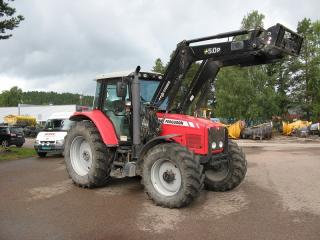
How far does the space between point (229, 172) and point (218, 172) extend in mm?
308

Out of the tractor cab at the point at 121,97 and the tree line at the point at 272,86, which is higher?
the tree line at the point at 272,86

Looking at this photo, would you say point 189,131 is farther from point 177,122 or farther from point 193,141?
point 177,122

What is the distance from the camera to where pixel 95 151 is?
8820 millimetres

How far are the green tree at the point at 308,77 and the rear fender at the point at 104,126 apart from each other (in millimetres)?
40398

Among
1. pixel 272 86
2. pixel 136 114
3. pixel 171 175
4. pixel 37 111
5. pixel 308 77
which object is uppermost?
pixel 308 77

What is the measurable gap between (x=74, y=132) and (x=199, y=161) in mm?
3679

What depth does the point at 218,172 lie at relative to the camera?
8914 mm

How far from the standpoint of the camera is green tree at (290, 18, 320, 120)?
149 ft

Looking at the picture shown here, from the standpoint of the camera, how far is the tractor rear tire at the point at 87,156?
28.9ft

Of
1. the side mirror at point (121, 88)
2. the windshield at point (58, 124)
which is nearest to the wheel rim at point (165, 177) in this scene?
the side mirror at point (121, 88)

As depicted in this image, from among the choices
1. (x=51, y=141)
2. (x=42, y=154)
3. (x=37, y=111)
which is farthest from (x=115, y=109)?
(x=37, y=111)

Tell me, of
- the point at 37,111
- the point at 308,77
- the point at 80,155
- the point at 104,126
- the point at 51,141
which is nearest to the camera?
the point at 104,126

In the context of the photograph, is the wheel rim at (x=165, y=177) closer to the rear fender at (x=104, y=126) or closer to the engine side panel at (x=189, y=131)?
the engine side panel at (x=189, y=131)

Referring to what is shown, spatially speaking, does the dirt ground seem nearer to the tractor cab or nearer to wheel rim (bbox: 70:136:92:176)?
wheel rim (bbox: 70:136:92:176)
